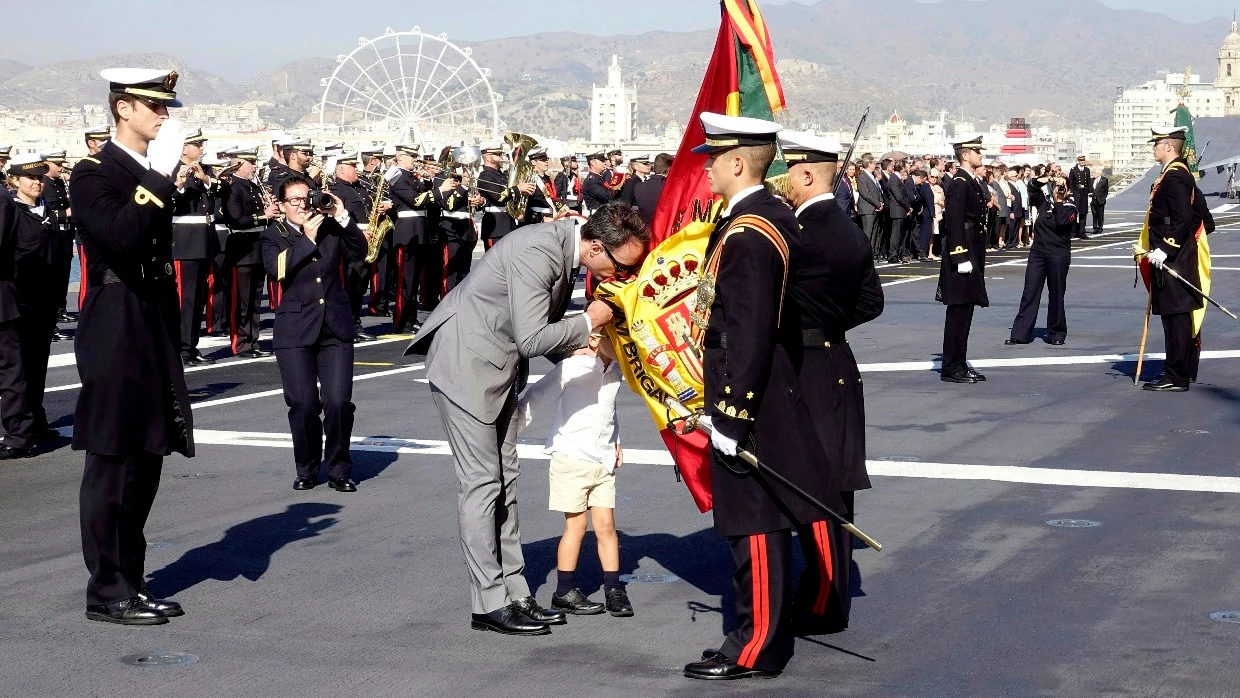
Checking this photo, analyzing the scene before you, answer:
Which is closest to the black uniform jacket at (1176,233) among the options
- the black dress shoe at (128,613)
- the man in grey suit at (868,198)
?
the black dress shoe at (128,613)

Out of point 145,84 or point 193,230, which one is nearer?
point 145,84

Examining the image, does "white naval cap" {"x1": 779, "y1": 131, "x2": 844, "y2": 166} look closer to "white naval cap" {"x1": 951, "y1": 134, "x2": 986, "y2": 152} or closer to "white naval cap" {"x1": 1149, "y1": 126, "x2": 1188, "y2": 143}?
"white naval cap" {"x1": 1149, "y1": 126, "x2": 1188, "y2": 143}

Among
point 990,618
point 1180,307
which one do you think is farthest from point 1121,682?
point 1180,307

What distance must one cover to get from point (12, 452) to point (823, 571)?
6.28 metres

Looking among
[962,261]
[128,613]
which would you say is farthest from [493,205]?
[128,613]

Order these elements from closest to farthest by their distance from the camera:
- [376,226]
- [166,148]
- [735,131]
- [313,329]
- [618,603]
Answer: [735,131]
[166,148]
[618,603]
[313,329]
[376,226]

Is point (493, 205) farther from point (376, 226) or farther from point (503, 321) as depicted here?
point (503, 321)

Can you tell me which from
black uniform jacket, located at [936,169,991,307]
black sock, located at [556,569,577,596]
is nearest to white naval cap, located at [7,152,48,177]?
black sock, located at [556,569,577,596]

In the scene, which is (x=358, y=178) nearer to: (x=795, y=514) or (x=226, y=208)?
(x=226, y=208)

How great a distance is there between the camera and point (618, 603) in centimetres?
634

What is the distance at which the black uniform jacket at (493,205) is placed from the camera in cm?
2042

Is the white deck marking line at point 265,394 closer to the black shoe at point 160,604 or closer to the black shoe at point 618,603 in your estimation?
the black shoe at point 160,604

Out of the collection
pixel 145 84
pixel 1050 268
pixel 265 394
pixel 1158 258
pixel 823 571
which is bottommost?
pixel 265 394

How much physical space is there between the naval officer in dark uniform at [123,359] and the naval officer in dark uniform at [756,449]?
7.14ft
